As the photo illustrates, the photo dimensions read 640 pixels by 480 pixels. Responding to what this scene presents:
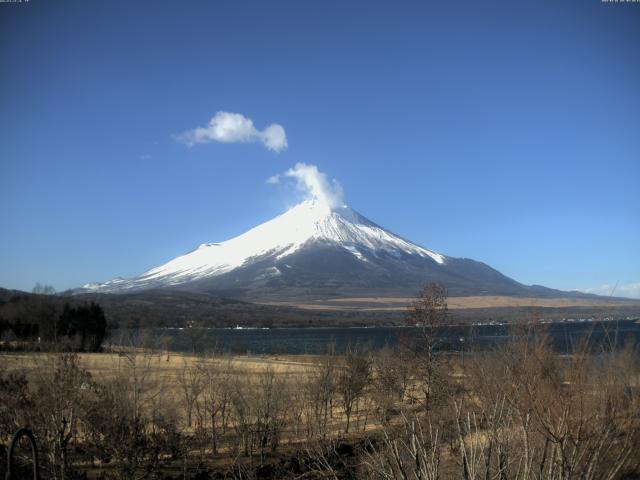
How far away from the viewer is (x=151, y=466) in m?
12.0

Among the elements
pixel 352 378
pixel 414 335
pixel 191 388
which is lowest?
pixel 191 388

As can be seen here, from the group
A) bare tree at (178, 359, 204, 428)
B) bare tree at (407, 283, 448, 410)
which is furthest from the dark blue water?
bare tree at (178, 359, 204, 428)

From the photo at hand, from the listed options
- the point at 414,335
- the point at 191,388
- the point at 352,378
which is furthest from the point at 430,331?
the point at 191,388

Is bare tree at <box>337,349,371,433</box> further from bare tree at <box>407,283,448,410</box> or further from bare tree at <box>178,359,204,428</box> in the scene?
bare tree at <box>178,359,204,428</box>

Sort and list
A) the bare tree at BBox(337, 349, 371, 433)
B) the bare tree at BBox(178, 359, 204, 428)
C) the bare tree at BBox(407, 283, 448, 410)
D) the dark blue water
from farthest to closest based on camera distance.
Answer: the bare tree at BBox(337, 349, 371, 433) < the bare tree at BBox(407, 283, 448, 410) < the bare tree at BBox(178, 359, 204, 428) < the dark blue water

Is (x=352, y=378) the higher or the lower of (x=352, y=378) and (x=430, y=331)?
the lower

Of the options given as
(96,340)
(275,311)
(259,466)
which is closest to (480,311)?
(275,311)

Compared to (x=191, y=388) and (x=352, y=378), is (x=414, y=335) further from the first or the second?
(x=191, y=388)

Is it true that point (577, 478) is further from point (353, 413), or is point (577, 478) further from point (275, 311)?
point (275, 311)

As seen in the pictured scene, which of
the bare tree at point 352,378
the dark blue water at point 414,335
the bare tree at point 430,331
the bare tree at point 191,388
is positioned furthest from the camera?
the bare tree at point 352,378

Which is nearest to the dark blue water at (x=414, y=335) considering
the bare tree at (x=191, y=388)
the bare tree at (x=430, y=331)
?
the bare tree at (x=430, y=331)

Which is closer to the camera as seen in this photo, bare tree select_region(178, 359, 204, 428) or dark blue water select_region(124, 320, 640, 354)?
dark blue water select_region(124, 320, 640, 354)

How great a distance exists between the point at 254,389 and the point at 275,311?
587 ft

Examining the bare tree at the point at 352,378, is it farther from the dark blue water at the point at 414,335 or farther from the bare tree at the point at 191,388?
the bare tree at the point at 191,388
